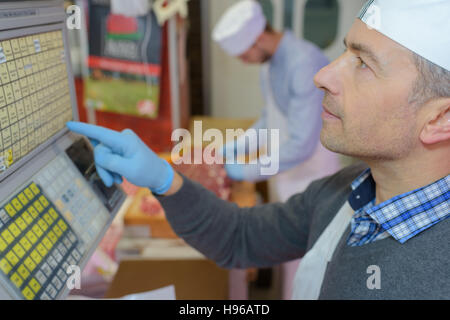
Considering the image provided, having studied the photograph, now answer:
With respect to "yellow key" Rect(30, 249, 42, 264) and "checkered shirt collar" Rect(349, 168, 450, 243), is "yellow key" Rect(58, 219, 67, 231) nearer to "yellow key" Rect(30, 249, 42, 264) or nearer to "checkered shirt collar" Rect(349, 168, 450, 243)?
"yellow key" Rect(30, 249, 42, 264)

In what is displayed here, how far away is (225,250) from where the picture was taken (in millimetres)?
1068

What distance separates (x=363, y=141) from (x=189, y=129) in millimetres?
1687

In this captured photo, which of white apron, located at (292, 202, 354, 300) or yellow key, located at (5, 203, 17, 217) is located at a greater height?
yellow key, located at (5, 203, 17, 217)

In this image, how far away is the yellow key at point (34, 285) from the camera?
55cm

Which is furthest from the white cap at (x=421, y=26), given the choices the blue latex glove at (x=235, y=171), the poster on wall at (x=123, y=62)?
the poster on wall at (x=123, y=62)

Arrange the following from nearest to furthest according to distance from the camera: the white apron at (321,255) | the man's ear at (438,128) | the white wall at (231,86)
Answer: the man's ear at (438,128)
the white apron at (321,255)
the white wall at (231,86)

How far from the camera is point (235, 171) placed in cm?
178

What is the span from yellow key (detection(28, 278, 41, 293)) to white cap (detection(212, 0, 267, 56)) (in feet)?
5.25

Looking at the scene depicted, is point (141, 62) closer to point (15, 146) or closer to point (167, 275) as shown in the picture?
point (167, 275)

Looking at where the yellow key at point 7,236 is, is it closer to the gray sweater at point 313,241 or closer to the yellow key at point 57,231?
the yellow key at point 57,231

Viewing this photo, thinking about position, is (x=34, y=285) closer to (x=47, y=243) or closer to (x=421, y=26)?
(x=47, y=243)

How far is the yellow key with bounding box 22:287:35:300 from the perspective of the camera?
1.74 feet

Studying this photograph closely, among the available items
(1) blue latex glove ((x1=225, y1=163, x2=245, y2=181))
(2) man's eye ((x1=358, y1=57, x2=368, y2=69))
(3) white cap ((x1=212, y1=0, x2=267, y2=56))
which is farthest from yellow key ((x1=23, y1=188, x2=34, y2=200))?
(3) white cap ((x1=212, y1=0, x2=267, y2=56))

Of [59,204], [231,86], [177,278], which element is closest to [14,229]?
[59,204]
